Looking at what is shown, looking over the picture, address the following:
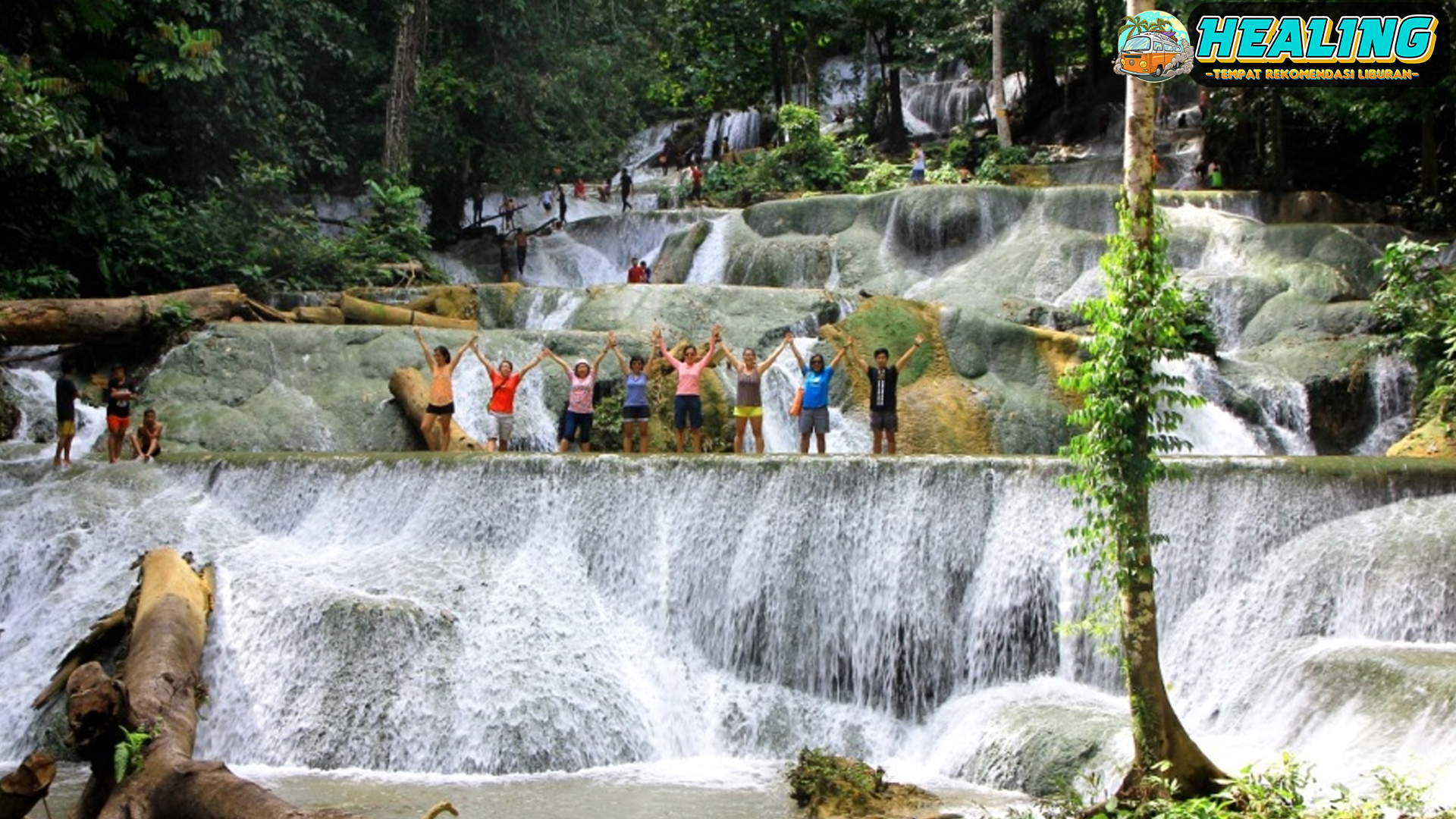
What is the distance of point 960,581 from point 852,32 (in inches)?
1051

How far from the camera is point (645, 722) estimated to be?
1075cm

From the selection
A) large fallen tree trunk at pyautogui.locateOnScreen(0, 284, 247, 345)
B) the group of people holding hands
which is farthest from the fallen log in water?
large fallen tree trunk at pyautogui.locateOnScreen(0, 284, 247, 345)

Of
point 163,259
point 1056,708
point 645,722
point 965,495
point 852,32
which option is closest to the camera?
point 1056,708

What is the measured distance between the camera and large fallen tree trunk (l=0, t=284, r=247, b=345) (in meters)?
16.0

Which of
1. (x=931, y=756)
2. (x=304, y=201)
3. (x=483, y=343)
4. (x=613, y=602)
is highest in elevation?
(x=304, y=201)

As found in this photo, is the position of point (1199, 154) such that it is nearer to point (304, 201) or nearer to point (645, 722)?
point (304, 201)

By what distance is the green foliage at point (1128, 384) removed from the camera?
7.07 metres

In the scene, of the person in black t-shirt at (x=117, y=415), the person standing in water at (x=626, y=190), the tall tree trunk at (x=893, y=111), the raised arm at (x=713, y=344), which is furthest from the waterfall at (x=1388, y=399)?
the tall tree trunk at (x=893, y=111)

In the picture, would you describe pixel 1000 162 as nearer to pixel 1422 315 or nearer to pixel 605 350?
pixel 1422 315

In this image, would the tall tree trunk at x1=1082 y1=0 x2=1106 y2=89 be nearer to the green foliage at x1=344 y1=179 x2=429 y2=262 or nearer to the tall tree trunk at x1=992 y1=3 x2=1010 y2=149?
the tall tree trunk at x1=992 y1=3 x2=1010 y2=149

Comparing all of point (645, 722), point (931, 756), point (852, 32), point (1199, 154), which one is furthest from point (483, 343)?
point (852, 32)

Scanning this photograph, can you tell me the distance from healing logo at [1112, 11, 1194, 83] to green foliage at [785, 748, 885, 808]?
167 inches

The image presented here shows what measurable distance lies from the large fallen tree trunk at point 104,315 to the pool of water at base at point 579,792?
7465mm

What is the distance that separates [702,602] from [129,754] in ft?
17.8
